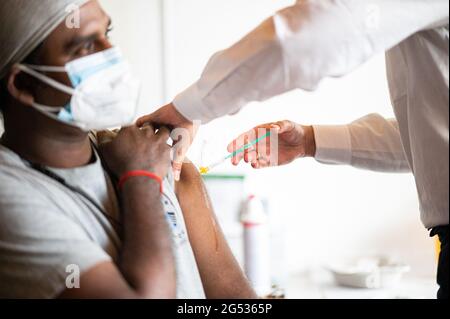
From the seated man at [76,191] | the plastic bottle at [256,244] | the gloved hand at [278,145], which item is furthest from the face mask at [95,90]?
the plastic bottle at [256,244]

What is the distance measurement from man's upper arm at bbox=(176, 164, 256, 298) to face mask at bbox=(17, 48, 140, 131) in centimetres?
28

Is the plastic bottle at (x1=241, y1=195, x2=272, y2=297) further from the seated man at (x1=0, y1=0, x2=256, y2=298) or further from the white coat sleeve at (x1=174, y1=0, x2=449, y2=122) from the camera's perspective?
the white coat sleeve at (x1=174, y1=0, x2=449, y2=122)

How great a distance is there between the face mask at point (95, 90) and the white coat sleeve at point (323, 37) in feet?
0.72

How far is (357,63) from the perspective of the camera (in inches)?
36.3

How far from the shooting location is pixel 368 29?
890mm

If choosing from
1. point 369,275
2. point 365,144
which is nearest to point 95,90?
point 365,144

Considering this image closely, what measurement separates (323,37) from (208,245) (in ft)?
1.70

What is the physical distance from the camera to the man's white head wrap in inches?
38.1

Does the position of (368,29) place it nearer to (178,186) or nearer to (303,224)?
(178,186)

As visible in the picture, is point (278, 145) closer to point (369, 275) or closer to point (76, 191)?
point (76, 191)

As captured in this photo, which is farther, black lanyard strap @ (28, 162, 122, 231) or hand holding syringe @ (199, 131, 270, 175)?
hand holding syringe @ (199, 131, 270, 175)

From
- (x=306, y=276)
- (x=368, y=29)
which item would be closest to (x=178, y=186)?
(x=368, y=29)

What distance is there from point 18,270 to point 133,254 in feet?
0.63

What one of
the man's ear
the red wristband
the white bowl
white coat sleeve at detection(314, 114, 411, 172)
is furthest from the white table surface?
the man's ear
